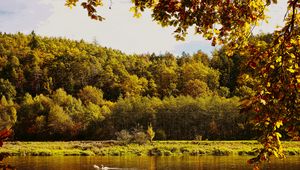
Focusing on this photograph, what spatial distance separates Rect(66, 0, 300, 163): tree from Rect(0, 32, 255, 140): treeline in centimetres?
7108

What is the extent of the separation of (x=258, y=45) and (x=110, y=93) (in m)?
134

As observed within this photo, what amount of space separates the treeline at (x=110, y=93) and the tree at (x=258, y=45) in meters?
71.1

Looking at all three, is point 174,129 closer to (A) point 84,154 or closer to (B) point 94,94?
(A) point 84,154

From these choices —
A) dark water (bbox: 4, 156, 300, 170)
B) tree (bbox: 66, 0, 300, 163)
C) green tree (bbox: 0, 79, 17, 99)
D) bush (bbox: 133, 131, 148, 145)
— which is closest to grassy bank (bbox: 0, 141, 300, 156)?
bush (bbox: 133, 131, 148, 145)

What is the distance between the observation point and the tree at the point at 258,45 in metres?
7.29

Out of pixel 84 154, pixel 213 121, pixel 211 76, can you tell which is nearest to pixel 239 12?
pixel 84 154

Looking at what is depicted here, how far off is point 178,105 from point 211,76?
48.3 meters

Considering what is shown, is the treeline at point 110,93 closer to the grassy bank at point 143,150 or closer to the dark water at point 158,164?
the grassy bank at point 143,150

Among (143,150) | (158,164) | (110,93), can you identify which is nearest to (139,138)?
(143,150)

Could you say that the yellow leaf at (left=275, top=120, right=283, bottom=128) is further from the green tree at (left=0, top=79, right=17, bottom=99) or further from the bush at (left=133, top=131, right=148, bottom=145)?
the green tree at (left=0, top=79, right=17, bottom=99)

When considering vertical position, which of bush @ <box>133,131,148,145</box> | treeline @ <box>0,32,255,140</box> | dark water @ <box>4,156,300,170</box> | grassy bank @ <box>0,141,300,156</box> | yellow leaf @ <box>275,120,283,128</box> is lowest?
dark water @ <box>4,156,300,170</box>

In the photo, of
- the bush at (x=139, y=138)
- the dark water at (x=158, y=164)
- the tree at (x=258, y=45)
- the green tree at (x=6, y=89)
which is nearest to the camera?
→ the tree at (x=258, y=45)

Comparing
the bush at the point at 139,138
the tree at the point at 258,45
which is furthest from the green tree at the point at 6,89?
the tree at the point at 258,45

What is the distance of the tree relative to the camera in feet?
23.9
